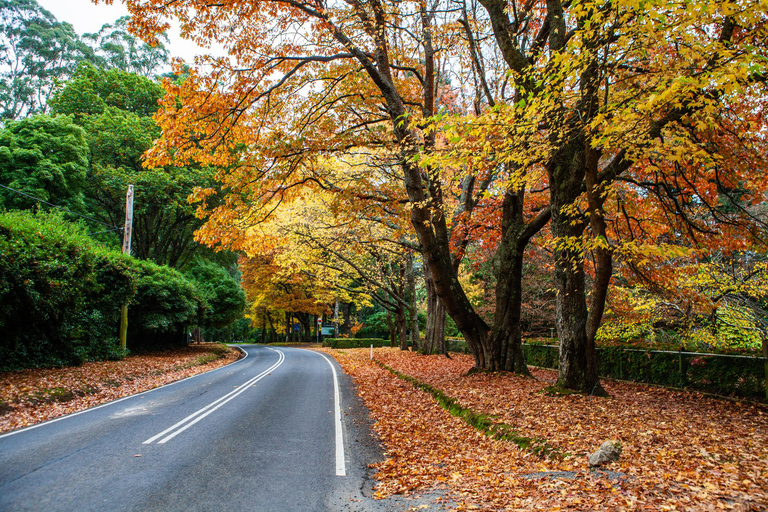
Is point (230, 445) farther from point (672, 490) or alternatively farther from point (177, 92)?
point (177, 92)

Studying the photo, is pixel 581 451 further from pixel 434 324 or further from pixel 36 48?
pixel 36 48

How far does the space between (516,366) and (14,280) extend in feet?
43.3

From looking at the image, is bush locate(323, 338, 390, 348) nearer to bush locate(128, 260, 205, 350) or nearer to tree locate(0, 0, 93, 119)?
bush locate(128, 260, 205, 350)

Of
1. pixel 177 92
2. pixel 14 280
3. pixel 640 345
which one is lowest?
pixel 640 345

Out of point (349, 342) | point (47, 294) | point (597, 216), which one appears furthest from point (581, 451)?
point (349, 342)

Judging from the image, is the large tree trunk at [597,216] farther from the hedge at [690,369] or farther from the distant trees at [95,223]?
the distant trees at [95,223]

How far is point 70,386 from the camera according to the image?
35.6ft

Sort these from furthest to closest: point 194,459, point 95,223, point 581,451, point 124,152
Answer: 1. point 95,223
2. point 124,152
3. point 194,459
4. point 581,451

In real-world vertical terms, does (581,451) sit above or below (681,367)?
below

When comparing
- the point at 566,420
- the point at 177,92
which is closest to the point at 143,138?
the point at 177,92

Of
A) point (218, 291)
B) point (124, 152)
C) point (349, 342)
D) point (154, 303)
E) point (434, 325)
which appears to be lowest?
point (349, 342)

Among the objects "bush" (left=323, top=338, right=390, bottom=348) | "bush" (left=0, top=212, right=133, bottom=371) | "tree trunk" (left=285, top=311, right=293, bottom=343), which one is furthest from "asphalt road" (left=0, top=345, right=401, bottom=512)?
"tree trunk" (left=285, top=311, right=293, bottom=343)

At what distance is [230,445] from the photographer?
233 inches

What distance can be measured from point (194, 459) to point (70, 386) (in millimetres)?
8045
